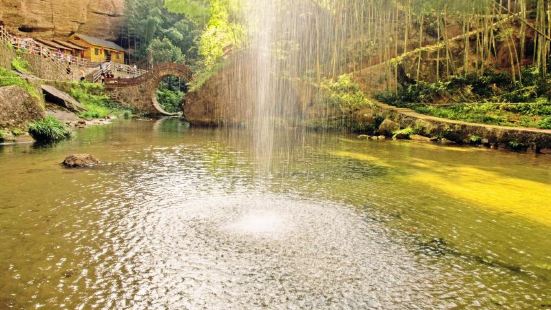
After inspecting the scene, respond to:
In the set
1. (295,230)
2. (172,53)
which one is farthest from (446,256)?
(172,53)

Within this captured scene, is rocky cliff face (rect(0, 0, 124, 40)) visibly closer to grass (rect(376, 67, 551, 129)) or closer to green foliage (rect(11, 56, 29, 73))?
green foliage (rect(11, 56, 29, 73))

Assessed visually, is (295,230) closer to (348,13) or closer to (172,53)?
(348,13)

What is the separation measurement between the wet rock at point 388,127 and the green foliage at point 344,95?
2.46 m

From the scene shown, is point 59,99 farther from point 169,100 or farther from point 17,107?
point 169,100

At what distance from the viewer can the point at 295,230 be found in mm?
7934

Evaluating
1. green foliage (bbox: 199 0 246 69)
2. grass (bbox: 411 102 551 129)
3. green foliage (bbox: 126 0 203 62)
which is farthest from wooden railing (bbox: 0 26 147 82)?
grass (bbox: 411 102 551 129)

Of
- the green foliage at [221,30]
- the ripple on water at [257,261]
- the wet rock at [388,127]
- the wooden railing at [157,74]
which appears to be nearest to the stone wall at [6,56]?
the wooden railing at [157,74]

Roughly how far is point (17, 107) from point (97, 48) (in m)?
40.3

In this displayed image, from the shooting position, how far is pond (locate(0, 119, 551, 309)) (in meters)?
5.32

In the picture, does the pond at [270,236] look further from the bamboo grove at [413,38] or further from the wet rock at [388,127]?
the bamboo grove at [413,38]

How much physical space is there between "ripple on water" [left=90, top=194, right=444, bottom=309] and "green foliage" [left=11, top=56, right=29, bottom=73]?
27.9 meters

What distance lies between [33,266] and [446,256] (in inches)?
252

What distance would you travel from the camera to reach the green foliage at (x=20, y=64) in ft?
99.4

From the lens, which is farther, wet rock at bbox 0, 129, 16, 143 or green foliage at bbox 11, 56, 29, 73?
green foliage at bbox 11, 56, 29, 73
